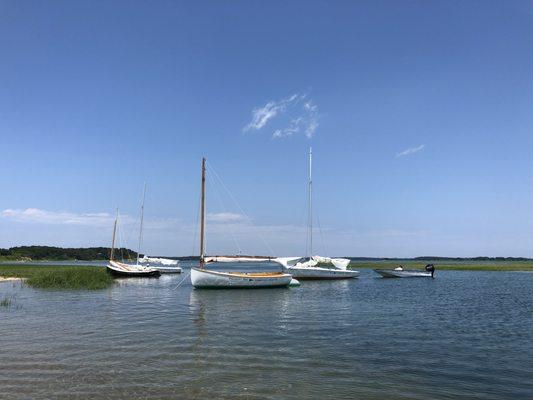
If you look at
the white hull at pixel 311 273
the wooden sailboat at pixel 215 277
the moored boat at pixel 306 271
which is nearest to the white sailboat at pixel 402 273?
the moored boat at pixel 306 271

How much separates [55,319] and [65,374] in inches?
496

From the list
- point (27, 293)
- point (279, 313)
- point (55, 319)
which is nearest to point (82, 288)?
point (27, 293)

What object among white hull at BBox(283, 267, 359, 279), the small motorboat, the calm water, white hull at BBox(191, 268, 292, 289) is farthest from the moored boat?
the calm water

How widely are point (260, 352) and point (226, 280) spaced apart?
97.5 ft

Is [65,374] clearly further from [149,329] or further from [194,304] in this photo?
[194,304]

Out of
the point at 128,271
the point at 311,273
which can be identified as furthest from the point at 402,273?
the point at 128,271

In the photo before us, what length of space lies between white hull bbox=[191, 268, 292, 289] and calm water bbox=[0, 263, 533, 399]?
13344mm

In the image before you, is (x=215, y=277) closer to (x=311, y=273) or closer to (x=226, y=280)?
(x=226, y=280)

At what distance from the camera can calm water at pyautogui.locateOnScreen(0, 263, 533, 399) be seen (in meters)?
12.7

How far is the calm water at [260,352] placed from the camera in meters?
12.7

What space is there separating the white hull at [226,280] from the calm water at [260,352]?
525 inches

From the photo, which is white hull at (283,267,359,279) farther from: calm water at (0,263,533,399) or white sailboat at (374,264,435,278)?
calm water at (0,263,533,399)

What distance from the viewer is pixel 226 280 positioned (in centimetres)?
4666

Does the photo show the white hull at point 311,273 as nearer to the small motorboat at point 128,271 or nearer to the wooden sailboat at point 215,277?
the wooden sailboat at point 215,277
